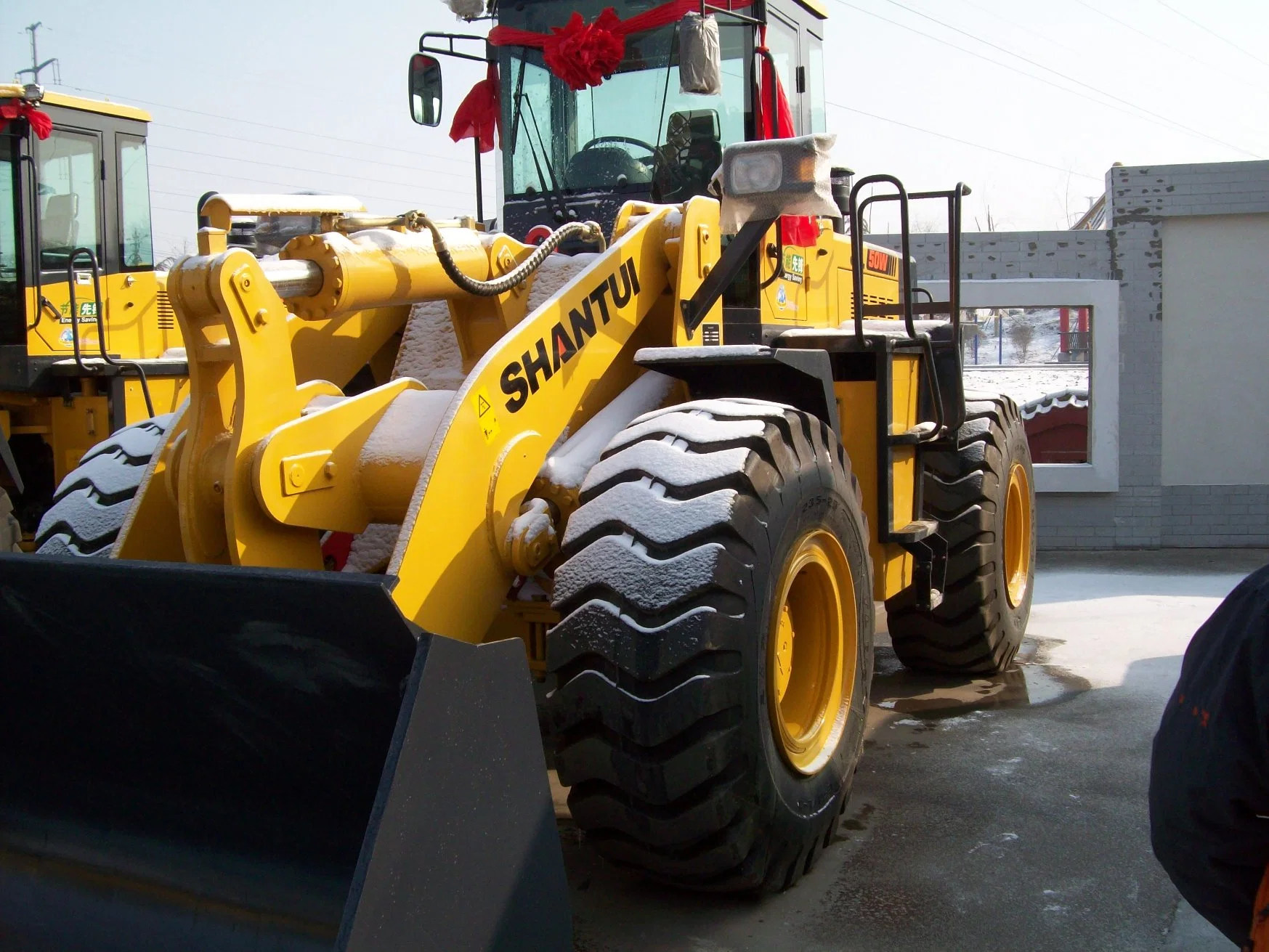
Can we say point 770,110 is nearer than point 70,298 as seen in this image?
Yes

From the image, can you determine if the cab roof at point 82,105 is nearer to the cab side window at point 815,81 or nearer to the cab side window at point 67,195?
the cab side window at point 67,195

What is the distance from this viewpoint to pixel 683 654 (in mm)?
3197

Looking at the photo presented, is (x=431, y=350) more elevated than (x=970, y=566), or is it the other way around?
A: (x=431, y=350)

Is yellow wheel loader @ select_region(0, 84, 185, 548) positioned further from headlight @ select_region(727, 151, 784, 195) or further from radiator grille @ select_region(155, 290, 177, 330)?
headlight @ select_region(727, 151, 784, 195)

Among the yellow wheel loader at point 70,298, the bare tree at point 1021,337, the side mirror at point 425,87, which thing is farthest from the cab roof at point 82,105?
the bare tree at point 1021,337

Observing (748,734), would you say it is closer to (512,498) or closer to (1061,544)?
(512,498)

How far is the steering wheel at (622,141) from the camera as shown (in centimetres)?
512

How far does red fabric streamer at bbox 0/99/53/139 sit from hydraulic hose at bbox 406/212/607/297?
256 inches

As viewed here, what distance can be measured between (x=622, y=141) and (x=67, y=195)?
640cm

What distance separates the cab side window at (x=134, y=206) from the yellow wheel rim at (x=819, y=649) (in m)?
7.88

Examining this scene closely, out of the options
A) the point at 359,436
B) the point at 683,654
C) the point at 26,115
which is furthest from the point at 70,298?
the point at 683,654

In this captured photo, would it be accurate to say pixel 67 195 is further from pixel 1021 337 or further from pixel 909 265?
pixel 1021 337

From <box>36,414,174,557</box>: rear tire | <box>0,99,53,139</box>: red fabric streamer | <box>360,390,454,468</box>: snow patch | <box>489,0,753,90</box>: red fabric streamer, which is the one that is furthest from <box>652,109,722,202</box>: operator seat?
<box>0,99,53,139</box>: red fabric streamer

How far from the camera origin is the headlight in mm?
4113
